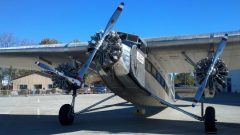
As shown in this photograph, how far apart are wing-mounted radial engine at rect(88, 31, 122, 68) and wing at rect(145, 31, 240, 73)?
2.32 meters

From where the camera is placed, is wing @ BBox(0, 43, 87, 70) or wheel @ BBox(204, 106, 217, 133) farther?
wing @ BBox(0, 43, 87, 70)

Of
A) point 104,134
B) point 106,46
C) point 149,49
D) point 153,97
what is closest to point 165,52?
point 149,49

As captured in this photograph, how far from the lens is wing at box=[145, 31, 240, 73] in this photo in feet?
41.7

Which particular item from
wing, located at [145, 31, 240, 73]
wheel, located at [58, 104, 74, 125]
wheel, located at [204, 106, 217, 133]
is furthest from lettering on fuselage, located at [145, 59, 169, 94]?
wheel, located at [58, 104, 74, 125]

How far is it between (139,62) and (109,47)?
75.8 inches

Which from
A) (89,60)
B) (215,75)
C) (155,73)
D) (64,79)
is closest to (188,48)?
(155,73)

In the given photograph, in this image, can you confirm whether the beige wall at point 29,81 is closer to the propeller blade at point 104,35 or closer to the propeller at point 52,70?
the propeller blade at point 104,35

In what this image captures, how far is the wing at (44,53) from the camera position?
46.9 ft

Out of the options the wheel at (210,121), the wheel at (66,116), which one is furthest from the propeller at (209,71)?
the wheel at (66,116)

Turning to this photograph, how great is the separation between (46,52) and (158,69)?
506cm

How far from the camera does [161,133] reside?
1171cm

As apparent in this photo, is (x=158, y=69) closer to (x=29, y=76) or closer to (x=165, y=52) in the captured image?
(x=165, y=52)

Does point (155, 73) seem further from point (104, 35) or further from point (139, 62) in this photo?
point (104, 35)

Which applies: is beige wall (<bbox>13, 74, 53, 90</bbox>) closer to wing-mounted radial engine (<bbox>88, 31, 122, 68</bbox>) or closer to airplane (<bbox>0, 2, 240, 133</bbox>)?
airplane (<bbox>0, 2, 240, 133</bbox>)
